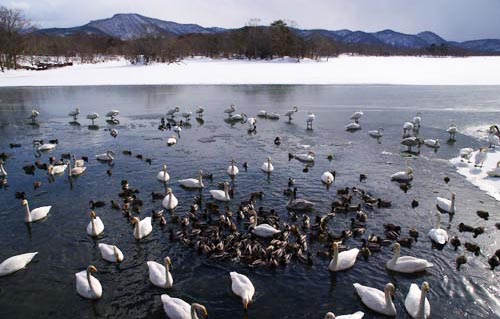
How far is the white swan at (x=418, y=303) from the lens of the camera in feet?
28.5

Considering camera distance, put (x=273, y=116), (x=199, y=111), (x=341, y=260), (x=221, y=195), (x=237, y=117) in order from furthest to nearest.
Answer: (x=199, y=111), (x=273, y=116), (x=237, y=117), (x=221, y=195), (x=341, y=260)

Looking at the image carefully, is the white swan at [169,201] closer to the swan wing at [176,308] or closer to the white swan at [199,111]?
the swan wing at [176,308]

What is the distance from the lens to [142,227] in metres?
12.3

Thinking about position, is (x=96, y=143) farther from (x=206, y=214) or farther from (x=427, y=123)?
(x=427, y=123)

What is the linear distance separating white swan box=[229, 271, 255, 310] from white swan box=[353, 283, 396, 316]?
2.48 m

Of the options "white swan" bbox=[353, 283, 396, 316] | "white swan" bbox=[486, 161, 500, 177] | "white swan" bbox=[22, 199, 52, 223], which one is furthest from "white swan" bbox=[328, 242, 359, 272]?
"white swan" bbox=[486, 161, 500, 177]

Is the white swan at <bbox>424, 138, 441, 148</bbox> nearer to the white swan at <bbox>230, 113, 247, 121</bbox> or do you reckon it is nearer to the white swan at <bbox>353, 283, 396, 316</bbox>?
the white swan at <bbox>230, 113, 247, 121</bbox>

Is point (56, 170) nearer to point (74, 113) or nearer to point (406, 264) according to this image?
point (74, 113)

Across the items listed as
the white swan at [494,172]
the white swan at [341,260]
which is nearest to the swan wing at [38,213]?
the white swan at [341,260]

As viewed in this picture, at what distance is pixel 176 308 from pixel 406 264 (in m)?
5.72

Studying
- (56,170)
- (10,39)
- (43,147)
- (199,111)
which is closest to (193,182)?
(56,170)

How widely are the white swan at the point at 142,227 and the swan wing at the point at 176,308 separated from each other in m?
3.37

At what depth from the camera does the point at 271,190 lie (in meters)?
16.1

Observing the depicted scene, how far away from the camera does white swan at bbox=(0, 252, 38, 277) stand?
10406 mm
